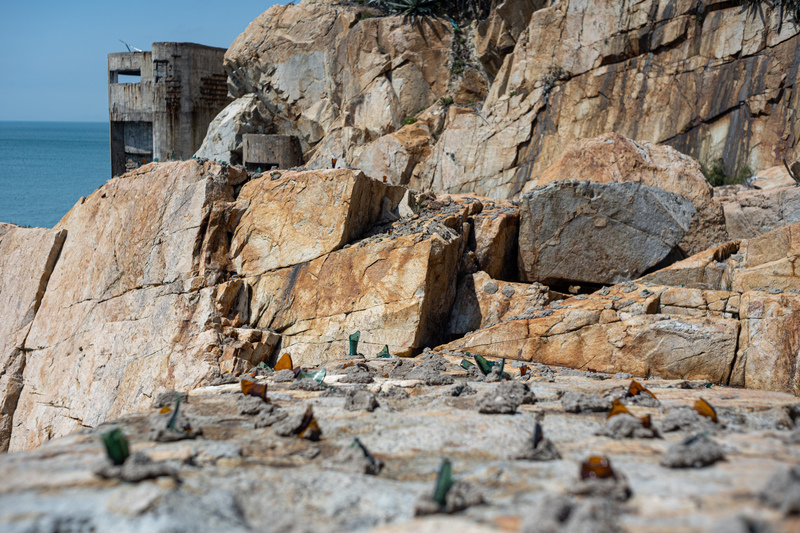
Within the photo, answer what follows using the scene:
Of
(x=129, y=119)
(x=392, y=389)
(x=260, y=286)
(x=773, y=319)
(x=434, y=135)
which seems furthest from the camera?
(x=129, y=119)

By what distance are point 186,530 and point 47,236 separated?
1009 centimetres

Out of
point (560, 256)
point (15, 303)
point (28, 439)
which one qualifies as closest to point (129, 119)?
point (15, 303)

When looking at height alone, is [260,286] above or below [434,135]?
below

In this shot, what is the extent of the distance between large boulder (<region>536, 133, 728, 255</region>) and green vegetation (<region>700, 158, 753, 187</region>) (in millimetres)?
2584

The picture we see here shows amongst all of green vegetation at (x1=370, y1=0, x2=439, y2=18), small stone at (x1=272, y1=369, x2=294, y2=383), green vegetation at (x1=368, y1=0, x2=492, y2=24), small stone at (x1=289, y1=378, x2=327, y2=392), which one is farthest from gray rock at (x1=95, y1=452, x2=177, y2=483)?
green vegetation at (x1=370, y1=0, x2=439, y2=18)

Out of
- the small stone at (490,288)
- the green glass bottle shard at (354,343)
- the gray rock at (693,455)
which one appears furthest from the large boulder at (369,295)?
the gray rock at (693,455)

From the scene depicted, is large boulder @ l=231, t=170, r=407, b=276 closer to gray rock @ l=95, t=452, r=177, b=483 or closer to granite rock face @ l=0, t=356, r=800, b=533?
granite rock face @ l=0, t=356, r=800, b=533

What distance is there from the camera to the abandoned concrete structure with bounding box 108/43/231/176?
22.1 metres

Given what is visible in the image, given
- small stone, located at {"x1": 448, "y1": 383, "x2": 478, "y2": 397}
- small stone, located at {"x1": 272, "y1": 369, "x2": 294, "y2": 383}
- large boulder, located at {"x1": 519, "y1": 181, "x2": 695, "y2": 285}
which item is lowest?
small stone, located at {"x1": 272, "y1": 369, "x2": 294, "y2": 383}

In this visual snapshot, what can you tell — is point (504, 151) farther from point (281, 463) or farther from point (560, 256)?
point (281, 463)

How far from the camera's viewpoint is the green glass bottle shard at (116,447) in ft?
9.62

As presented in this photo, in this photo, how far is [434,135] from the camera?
16.9 metres

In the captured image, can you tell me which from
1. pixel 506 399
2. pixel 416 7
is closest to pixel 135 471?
pixel 506 399

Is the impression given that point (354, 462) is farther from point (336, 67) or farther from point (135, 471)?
point (336, 67)
